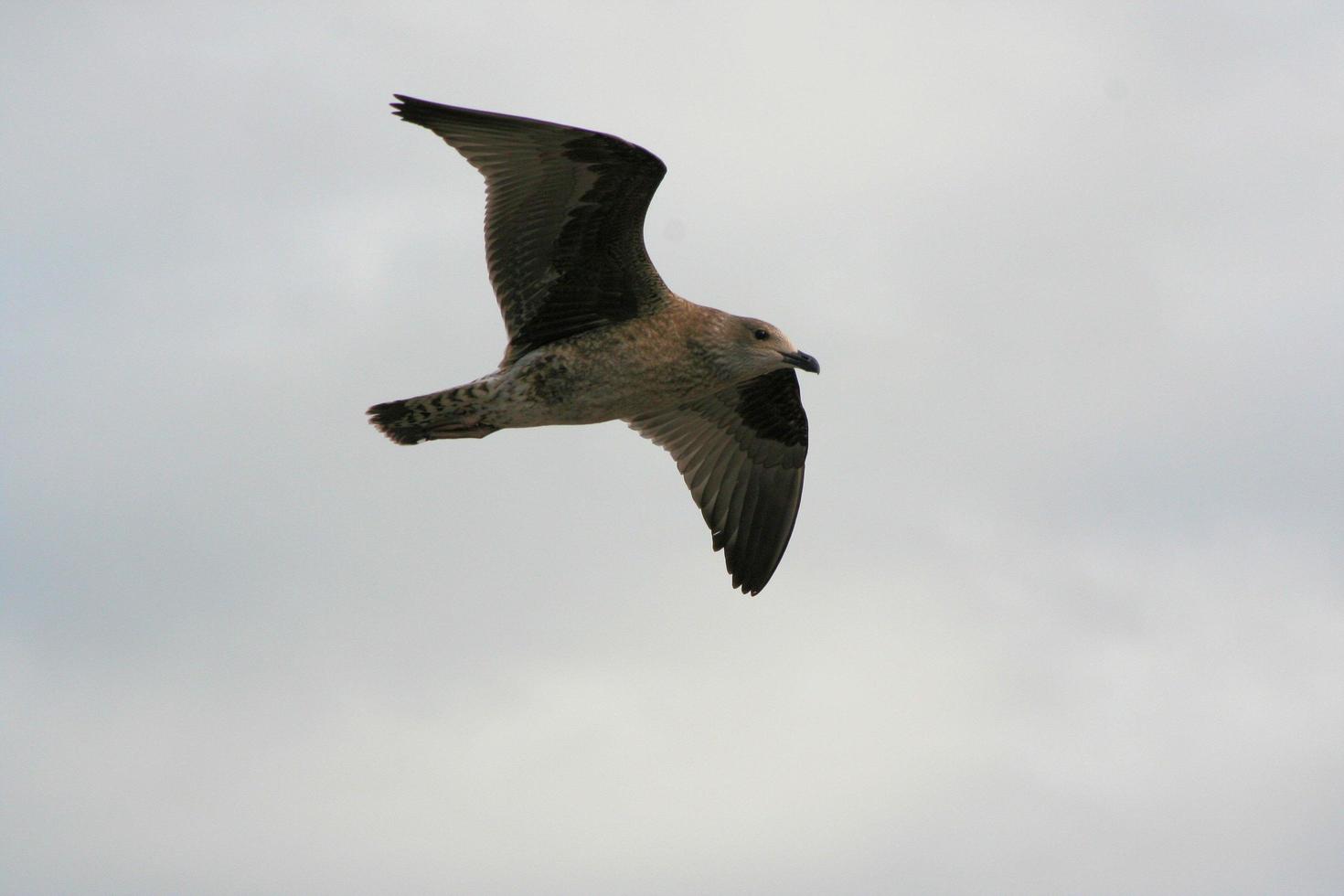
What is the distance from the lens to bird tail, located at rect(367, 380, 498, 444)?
16688 mm

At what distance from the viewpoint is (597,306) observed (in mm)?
16609

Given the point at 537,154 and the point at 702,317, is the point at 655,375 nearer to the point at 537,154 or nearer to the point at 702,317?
the point at 702,317

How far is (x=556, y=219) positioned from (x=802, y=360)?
2.32m

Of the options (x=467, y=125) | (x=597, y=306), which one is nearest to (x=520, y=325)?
(x=597, y=306)

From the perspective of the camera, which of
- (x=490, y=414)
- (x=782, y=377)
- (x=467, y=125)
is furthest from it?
(x=782, y=377)

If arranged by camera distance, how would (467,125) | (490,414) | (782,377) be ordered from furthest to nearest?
(782,377) < (490,414) < (467,125)

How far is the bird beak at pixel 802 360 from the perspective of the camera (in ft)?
55.0

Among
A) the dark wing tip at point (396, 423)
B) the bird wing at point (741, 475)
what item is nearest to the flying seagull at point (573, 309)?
the dark wing tip at point (396, 423)

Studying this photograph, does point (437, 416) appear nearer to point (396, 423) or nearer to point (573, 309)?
point (396, 423)

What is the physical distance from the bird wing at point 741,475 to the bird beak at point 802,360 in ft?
6.93

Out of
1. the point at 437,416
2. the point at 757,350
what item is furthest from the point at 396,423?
the point at 757,350

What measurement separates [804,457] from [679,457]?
46.5 inches

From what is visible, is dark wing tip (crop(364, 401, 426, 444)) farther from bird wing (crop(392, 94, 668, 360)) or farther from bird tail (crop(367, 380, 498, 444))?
bird wing (crop(392, 94, 668, 360))

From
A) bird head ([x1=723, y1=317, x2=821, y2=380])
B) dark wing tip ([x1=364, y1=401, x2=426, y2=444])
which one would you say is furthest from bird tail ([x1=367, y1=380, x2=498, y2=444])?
bird head ([x1=723, y1=317, x2=821, y2=380])
